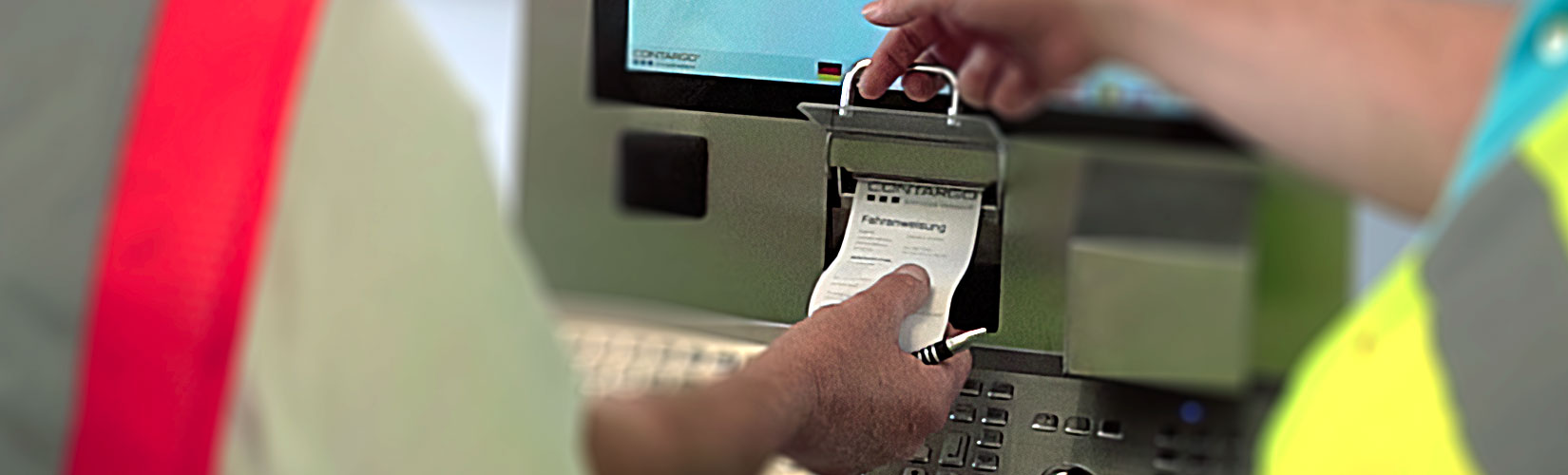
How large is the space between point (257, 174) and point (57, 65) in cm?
8

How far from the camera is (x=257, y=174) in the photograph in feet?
1.26

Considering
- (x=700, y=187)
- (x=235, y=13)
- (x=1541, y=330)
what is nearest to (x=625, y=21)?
(x=700, y=187)

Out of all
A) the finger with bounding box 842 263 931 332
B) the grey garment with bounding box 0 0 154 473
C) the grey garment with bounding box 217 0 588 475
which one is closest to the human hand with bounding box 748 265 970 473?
the finger with bounding box 842 263 931 332

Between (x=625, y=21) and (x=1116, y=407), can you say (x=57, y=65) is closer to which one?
(x=625, y=21)

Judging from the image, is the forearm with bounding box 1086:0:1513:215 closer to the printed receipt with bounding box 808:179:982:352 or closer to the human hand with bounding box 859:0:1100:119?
the human hand with bounding box 859:0:1100:119

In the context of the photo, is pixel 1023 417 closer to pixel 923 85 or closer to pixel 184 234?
pixel 923 85

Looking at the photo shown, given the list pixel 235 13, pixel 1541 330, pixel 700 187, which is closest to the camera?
pixel 1541 330

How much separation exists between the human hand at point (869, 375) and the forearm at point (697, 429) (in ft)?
0.07

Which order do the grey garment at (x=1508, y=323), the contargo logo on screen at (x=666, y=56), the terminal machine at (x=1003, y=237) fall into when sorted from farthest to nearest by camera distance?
1. the contargo logo on screen at (x=666, y=56)
2. the terminal machine at (x=1003, y=237)
3. the grey garment at (x=1508, y=323)

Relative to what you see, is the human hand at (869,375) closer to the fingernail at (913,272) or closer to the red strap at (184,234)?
the fingernail at (913,272)

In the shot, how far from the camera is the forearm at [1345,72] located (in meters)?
0.33

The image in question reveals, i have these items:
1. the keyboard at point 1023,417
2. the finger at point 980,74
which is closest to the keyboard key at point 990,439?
A: the keyboard at point 1023,417

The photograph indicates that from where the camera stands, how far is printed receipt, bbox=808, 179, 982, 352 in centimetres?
49

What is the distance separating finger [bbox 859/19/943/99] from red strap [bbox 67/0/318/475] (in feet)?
0.65
